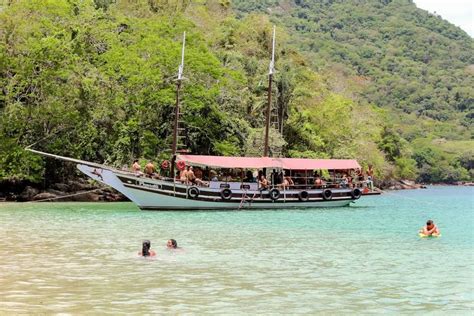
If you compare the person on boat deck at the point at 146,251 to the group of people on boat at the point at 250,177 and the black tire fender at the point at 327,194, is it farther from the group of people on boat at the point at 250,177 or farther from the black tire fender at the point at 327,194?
the black tire fender at the point at 327,194

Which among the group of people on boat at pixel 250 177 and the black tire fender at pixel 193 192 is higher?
the group of people on boat at pixel 250 177

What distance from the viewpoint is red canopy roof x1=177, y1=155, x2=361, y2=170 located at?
35.2 meters

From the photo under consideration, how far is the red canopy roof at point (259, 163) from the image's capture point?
1388 inches

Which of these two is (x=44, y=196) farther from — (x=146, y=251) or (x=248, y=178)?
(x=146, y=251)

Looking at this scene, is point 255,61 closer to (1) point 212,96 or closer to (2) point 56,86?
(1) point 212,96

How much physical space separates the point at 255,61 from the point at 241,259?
38.4 m

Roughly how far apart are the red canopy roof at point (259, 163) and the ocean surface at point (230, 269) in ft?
31.7

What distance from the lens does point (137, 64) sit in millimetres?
44750

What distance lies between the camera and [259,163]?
3644 cm

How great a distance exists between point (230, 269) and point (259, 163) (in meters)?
22.2

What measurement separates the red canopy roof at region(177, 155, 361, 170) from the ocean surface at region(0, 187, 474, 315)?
31.7 feet

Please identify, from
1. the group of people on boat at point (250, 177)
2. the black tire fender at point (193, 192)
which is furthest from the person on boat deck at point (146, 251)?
the black tire fender at point (193, 192)

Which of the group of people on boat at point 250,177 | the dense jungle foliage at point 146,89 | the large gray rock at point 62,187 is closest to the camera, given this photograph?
the group of people on boat at point 250,177

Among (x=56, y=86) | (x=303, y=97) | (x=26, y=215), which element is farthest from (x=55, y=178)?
(x=303, y=97)
